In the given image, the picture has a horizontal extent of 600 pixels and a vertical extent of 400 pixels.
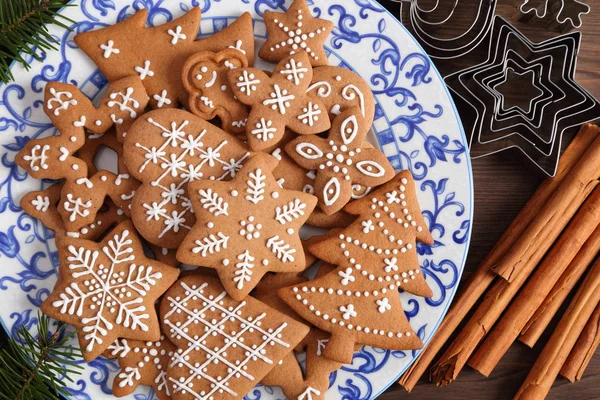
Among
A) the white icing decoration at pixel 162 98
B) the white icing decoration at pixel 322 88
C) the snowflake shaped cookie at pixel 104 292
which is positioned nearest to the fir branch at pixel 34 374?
the snowflake shaped cookie at pixel 104 292

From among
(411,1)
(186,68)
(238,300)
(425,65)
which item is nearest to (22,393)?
(238,300)

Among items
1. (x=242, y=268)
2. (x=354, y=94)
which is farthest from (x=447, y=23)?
(x=242, y=268)

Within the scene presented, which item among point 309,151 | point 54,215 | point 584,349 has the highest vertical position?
point 309,151

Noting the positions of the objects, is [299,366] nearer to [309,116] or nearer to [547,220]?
[309,116]

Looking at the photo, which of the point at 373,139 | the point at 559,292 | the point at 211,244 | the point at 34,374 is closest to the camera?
the point at 34,374

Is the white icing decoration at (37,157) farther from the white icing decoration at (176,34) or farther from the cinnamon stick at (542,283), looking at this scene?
the cinnamon stick at (542,283)

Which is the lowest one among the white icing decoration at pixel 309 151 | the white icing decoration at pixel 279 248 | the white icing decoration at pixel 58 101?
the white icing decoration at pixel 279 248

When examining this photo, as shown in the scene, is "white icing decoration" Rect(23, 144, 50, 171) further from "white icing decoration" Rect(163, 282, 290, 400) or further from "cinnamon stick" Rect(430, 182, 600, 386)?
"cinnamon stick" Rect(430, 182, 600, 386)
